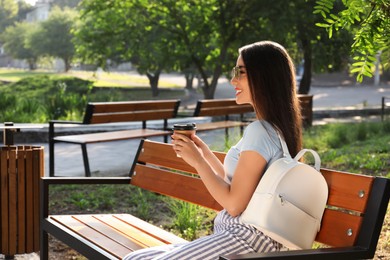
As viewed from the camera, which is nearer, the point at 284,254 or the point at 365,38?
the point at 284,254

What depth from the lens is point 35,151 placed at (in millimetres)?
5113

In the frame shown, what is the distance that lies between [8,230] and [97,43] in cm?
1507

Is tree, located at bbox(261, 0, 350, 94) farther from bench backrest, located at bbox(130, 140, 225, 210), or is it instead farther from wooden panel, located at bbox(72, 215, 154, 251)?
wooden panel, located at bbox(72, 215, 154, 251)

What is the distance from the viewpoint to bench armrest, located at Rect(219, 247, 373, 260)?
9.13ft

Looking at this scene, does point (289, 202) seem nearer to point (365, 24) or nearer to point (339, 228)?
point (339, 228)

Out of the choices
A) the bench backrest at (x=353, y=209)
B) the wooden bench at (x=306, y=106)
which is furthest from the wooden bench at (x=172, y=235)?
the wooden bench at (x=306, y=106)

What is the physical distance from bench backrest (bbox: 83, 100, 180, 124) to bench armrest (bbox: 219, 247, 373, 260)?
5783mm

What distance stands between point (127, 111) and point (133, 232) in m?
5.15

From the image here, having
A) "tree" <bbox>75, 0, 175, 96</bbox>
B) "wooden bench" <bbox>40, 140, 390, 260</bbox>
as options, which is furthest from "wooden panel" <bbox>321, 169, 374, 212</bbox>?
"tree" <bbox>75, 0, 175, 96</bbox>

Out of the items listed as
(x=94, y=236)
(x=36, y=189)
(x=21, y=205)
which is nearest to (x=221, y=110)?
(x=36, y=189)

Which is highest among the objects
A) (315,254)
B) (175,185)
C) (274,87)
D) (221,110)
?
(274,87)

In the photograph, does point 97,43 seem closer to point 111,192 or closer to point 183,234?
point 111,192

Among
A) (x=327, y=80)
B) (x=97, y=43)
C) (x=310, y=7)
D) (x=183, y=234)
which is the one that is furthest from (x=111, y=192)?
(x=327, y=80)

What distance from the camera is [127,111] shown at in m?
9.27
